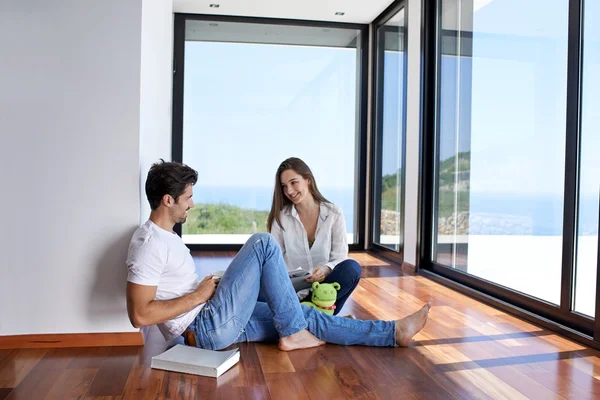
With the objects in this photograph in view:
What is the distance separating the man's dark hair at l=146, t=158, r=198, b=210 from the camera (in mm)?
2273

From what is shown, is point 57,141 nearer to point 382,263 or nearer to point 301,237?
point 301,237

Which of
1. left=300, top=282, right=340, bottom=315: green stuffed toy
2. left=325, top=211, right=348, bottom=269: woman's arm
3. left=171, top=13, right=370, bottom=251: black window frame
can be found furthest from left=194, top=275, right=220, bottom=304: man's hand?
left=171, top=13, right=370, bottom=251: black window frame

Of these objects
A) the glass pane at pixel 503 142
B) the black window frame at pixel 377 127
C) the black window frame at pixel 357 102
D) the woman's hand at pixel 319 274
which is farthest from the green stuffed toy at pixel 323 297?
the black window frame at pixel 357 102

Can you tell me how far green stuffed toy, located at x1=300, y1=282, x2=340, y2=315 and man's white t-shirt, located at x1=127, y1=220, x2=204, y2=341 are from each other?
0.57 m

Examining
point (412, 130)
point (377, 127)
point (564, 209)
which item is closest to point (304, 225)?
point (564, 209)

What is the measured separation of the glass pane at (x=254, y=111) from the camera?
5.98 m

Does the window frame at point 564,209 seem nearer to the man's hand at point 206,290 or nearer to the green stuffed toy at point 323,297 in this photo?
the green stuffed toy at point 323,297

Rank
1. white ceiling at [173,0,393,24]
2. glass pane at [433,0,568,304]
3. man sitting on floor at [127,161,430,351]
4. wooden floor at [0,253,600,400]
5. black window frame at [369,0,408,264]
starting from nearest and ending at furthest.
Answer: wooden floor at [0,253,600,400] → man sitting on floor at [127,161,430,351] → glass pane at [433,0,568,304] → white ceiling at [173,0,393,24] → black window frame at [369,0,408,264]

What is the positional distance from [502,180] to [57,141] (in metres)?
2.62

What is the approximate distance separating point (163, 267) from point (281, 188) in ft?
2.89

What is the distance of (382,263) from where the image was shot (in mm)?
5238

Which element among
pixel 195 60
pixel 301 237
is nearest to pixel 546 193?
pixel 301 237

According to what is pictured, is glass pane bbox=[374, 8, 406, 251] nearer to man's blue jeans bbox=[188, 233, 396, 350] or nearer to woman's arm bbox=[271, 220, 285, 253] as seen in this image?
woman's arm bbox=[271, 220, 285, 253]

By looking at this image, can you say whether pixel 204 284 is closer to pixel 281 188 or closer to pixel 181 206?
pixel 181 206
